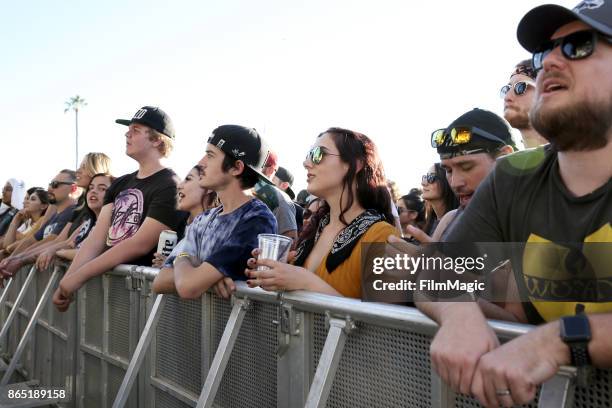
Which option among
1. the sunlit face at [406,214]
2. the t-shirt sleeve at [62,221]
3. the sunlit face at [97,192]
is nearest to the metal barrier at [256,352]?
the sunlit face at [97,192]

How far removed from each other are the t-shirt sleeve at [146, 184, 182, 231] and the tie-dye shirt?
0.76 m

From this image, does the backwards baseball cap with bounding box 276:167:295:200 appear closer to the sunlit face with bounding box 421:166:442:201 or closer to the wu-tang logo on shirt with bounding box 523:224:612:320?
the sunlit face with bounding box 421:166:442:201

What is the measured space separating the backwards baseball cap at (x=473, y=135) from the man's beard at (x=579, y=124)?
1479 mm

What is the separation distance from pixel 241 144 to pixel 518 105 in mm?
1935

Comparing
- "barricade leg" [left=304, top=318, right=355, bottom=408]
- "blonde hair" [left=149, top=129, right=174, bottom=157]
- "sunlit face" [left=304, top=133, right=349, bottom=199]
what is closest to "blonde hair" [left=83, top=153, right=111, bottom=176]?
"blonde hair" [left=149, top=129, right=174, bottom=157]

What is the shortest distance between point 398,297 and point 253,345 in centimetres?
96

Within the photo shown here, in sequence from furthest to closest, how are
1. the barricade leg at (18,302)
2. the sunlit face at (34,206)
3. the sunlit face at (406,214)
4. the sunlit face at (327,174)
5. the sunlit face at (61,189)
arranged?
1. the sunlit face at (34,206)
2. the sunlit face at (61,189)
3. the sunlit face at (406,214)
4. the barricade leg at (18,302)
5. the sunlit face at (327,174)

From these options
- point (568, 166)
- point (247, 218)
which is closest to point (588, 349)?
point (568, 166)

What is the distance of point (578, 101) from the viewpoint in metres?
1.75

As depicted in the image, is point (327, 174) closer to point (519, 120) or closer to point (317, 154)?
point (317, 154)

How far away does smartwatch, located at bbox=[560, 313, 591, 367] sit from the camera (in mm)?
1434

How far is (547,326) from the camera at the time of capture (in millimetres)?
1512

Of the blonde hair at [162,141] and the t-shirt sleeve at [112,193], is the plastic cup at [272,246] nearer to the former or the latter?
the blonde hair at [162,141]

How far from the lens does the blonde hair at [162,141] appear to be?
5133 mm
